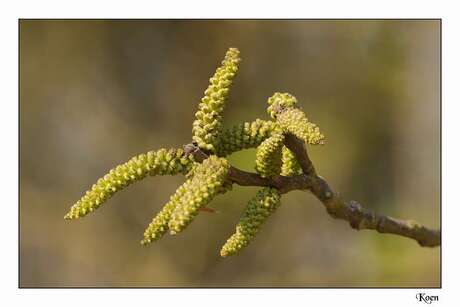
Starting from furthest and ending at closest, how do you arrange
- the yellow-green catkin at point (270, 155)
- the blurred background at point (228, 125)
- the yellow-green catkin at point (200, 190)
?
the blurred background at point (228, 125), the yellow-green catkin at point (270, 155), the yellow-green catkin at point (200, 190)

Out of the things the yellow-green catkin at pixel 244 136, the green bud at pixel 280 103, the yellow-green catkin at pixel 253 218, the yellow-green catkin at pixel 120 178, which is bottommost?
the yellow-green catkin at pixel 253 218

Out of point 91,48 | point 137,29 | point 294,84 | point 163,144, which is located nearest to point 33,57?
point 91,48

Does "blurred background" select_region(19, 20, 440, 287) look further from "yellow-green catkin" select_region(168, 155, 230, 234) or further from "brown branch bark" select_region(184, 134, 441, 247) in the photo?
"yellow-green catkin" select_region(168, 155, 230, 234)

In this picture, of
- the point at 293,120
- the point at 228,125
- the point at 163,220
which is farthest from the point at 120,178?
the point at 228,125

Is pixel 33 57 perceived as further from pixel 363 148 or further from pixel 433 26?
pixel 433 26

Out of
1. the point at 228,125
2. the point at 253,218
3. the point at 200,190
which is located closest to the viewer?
the point at 200,190

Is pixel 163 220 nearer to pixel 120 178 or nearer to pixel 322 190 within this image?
pixel 120 178

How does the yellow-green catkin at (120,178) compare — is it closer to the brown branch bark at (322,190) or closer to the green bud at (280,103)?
the brown branch bark at (322,190)

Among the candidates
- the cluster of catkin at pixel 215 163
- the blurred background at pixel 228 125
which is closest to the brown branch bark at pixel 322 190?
the cluster of catkin at pixel 215 163
